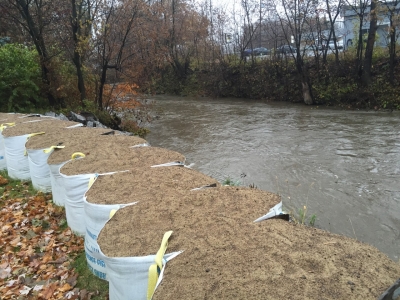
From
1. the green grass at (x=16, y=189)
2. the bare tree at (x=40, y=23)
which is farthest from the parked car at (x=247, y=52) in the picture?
the green grass at (x=16, y=189)

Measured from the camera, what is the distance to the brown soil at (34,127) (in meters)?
5.96

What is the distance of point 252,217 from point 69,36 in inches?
491

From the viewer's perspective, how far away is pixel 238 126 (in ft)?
47.2

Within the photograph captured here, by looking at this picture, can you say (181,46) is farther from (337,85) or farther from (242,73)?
(337,85)

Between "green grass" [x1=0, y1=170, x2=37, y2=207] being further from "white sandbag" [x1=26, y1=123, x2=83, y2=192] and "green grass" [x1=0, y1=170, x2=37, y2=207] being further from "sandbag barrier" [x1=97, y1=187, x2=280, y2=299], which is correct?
"sandbag barrier" [x1=97, y1=187, x2=280, y2=299]

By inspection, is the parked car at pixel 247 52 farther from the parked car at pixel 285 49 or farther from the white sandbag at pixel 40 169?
the white sandbag at pixel 40 169

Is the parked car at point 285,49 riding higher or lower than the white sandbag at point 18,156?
higher

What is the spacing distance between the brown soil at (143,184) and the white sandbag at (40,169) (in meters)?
1.81

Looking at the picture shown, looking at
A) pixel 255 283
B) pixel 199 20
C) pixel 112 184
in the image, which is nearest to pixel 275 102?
pixel 199 20

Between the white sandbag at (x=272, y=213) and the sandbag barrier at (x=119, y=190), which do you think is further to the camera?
the sandbag barrier at (x=119, y=190)

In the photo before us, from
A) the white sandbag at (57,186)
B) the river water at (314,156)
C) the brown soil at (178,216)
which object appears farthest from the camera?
the river water at (314,156)

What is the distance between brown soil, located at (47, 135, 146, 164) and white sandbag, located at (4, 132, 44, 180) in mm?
907

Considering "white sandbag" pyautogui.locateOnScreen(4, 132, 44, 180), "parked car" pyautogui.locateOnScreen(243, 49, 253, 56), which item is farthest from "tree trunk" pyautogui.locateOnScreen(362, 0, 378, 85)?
"white sandbag" pyautogui.locateOnScreen(4, 132, 44, 180)

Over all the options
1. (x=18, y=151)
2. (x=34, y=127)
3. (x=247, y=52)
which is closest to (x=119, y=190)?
(x=18, y=151)
